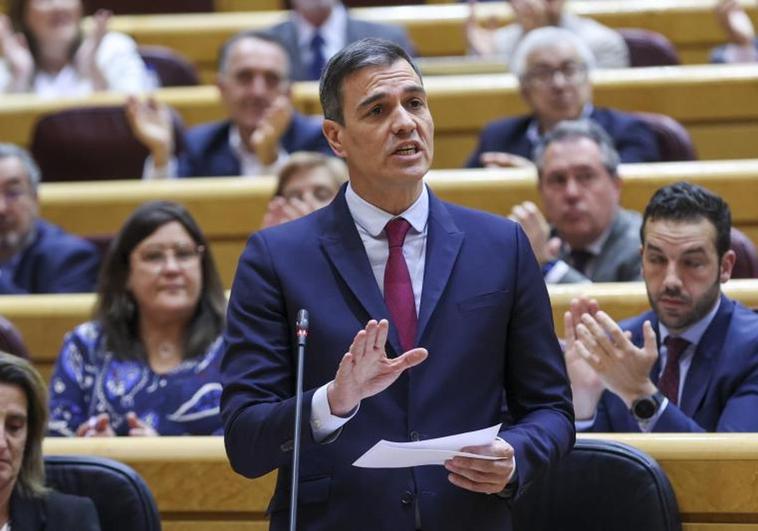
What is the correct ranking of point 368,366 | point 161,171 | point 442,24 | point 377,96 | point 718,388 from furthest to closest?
point 442,24, point 161,171, point 718,388, point 377,96, point 368,366

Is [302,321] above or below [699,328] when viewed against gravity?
above

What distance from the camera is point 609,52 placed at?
264cm

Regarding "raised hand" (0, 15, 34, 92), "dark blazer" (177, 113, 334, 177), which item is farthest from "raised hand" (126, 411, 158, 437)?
"raised hand" (0, 15, 34, 92)

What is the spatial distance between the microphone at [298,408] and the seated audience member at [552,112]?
124 cm

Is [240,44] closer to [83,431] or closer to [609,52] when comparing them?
[609,52]

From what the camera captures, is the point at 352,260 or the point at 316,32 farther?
the point at 316,32

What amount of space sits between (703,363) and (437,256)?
19.5 inches

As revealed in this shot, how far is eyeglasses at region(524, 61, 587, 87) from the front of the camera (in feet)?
7.30

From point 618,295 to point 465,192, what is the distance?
47cm

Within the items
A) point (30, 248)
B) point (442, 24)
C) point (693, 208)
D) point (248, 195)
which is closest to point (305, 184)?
point (248, 195)

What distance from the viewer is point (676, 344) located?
1464 millimetres

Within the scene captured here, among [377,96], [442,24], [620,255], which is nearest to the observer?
[377,96]

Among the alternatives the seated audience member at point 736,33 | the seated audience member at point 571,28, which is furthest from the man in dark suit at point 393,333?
the seated audience member at point 736,33

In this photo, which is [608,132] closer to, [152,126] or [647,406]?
[152,126]
